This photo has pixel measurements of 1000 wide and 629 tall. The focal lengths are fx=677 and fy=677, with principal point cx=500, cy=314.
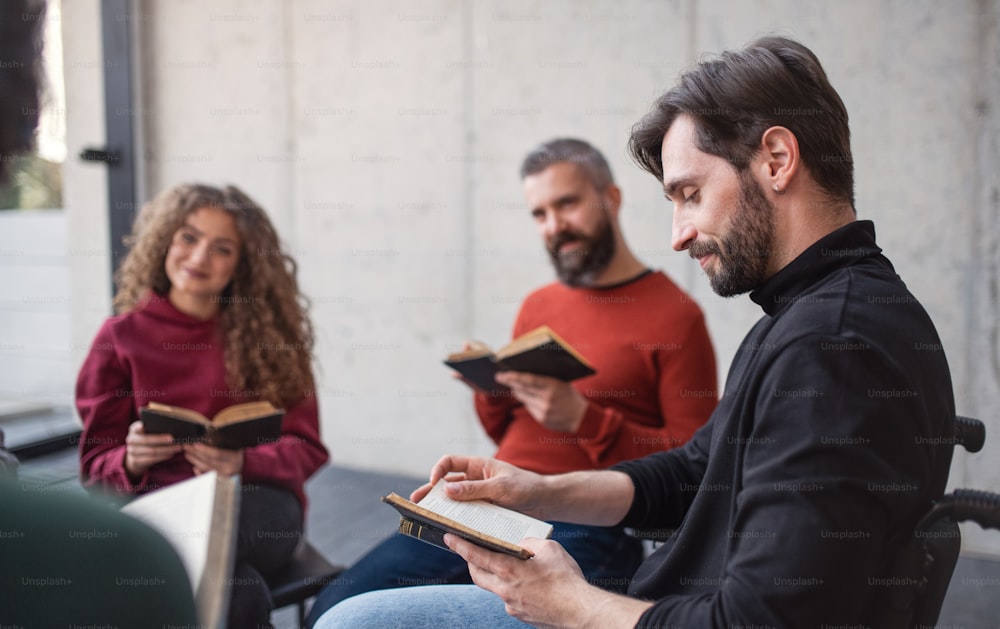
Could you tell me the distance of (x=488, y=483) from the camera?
1.37m

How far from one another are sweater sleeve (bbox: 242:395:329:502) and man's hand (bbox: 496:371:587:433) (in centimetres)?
65

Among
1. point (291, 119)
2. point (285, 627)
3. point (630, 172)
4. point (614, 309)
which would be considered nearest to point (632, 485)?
point (614, 309)

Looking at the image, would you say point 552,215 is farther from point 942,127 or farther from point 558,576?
point 942,127

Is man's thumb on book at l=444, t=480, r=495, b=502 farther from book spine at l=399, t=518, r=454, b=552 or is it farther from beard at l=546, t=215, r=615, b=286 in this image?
beard at l=546, t=215, r=615, b=286

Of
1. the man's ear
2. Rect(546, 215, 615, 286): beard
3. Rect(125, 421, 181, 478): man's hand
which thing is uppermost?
the man's ear

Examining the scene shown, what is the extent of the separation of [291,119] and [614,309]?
3.22m

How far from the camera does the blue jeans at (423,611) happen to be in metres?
1.32

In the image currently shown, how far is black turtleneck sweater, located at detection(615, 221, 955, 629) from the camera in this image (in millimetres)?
837

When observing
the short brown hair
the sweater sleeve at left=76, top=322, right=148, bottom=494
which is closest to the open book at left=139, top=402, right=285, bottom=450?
the sweater sleeve at left=76, top=322, right=148, bottom=494

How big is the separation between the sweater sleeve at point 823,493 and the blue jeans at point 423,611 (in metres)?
0.51

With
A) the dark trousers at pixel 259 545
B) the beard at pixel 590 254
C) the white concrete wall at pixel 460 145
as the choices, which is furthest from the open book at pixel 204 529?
the white concrete wall at pixel 460 145

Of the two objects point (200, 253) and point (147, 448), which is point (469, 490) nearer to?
point (147, 448)

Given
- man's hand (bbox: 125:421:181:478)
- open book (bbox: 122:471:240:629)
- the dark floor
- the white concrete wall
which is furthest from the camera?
the white concrete wall

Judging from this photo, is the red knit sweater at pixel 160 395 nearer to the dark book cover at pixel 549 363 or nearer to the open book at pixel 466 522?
the dark book cover at pixel 549 363
